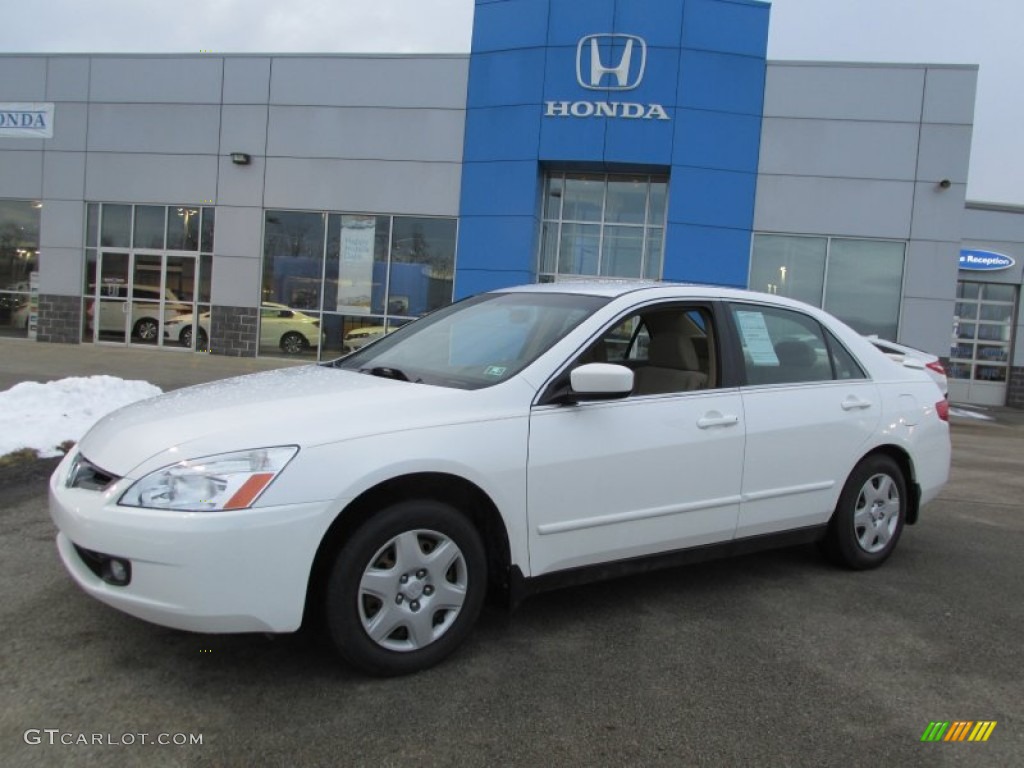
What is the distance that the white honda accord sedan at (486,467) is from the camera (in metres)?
2.78

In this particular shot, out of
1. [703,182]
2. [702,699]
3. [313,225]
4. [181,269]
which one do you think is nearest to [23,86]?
[181,269]

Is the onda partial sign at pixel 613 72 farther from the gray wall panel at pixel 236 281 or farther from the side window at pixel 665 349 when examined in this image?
the side window at pixel 665 349

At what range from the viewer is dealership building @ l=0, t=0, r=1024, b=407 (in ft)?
54.0

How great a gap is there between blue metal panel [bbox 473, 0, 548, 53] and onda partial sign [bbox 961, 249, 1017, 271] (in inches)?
479

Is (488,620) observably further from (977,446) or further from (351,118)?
(351,118)

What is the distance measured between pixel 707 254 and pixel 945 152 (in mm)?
5270

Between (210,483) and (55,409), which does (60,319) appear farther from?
(210,483)

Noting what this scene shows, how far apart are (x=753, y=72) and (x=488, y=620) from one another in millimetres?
15764

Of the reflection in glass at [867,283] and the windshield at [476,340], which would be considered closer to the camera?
the windshield at [476,340]

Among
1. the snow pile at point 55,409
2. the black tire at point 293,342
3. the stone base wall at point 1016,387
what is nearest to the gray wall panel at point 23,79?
the black tire at point 293,342

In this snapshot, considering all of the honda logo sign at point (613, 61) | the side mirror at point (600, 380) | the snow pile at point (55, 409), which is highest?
the honda logo sign at point (613, 61)

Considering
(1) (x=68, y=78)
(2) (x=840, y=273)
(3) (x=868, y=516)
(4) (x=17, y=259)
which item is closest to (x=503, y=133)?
(2) (x=840, y=273)

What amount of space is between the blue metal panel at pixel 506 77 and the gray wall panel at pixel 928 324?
918cm

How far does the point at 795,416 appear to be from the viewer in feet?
13.9
